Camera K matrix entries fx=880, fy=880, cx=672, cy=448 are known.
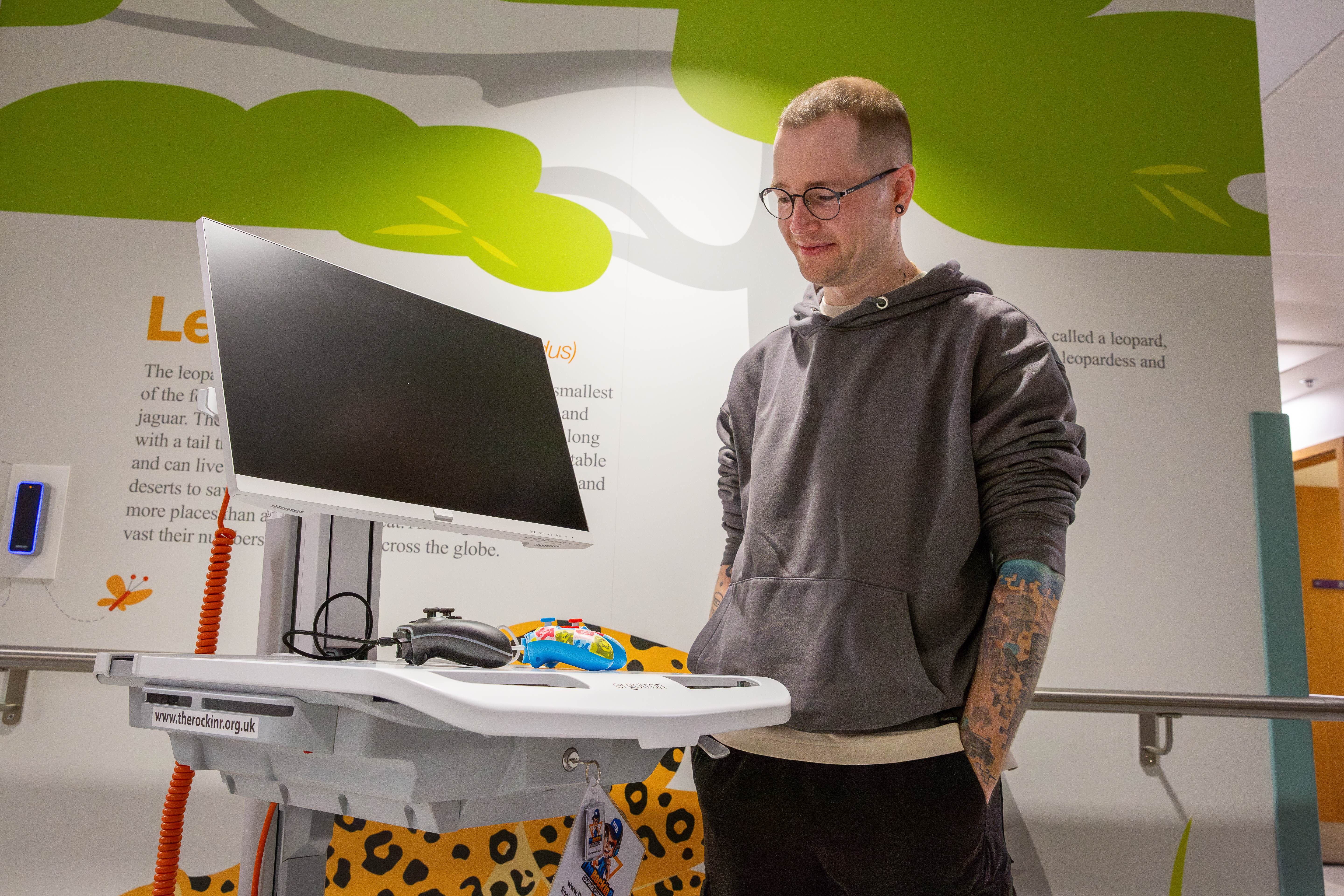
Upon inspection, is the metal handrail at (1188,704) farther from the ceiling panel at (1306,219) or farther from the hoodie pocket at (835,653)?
the ceiling panel at (1306,219)

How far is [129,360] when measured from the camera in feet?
7.05

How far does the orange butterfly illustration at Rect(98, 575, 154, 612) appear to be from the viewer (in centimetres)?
205

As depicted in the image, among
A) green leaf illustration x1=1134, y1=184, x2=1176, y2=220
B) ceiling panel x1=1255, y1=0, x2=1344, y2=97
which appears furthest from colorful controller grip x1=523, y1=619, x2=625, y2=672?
ceiling panel x1=1255, y1=0, x2=1344, y2=97

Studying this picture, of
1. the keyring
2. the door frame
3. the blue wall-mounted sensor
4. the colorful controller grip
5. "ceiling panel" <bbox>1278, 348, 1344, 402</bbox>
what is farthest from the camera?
the door frame

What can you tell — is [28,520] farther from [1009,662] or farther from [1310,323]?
[1310,323]

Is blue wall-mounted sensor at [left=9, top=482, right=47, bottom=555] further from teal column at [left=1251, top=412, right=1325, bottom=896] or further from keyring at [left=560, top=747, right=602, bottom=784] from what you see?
teal column at [left=1251, top=412, right=1325, bottom=896]

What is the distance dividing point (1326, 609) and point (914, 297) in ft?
21.3

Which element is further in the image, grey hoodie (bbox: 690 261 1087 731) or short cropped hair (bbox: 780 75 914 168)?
short cropped hair (bbox: 780 75 914 168)

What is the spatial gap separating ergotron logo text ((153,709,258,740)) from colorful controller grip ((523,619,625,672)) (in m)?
0.40

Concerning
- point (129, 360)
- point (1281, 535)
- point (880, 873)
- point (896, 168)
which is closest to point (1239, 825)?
point (1281, 535)

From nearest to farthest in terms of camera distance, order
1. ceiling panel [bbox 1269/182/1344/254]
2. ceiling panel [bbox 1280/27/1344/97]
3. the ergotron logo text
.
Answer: the ergotron logo text < ceiling panel [bbox 1280/27/1344/97] < ceiling panel [bbox 1269/182/1344/254]

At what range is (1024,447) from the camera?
1.19m

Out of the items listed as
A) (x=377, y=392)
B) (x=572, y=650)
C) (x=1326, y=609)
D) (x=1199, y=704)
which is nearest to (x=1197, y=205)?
(x=1199, y=704)

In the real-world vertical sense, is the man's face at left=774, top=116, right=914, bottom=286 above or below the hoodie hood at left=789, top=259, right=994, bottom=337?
above
